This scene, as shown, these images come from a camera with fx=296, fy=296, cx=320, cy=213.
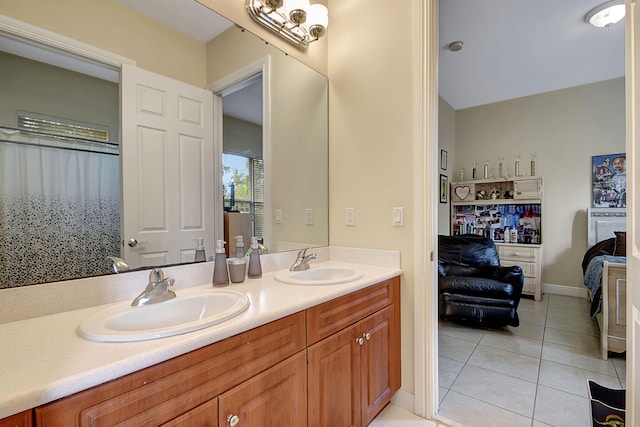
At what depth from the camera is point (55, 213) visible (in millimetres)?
1000

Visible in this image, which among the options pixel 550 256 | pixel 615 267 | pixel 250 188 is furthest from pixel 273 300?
pixel 550 256

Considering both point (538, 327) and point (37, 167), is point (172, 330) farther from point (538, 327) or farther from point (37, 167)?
point (538, 327)

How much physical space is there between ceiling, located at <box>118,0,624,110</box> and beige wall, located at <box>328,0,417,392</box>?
2.68ft

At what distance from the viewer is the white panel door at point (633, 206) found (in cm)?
97

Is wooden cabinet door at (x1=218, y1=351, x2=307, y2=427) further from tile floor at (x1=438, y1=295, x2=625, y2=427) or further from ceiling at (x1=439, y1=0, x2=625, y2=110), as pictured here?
ceiling at (x1=439, y1=0, x2=625, y2=110)

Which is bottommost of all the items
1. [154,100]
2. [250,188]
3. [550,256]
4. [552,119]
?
[550,256]

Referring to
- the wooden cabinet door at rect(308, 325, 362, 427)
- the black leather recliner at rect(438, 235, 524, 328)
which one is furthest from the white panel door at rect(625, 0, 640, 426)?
the black leather recliner at rect(438, 235, 524, 328)

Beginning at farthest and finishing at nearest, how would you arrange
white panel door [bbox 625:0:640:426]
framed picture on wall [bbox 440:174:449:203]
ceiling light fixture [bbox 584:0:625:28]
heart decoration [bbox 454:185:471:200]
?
heart decoration [bbox 454:185:471:200] < framed picture on wall [bbox 440:174:449:203] < ceiling light fixture [bbox 584:0:625:28] < white panel door [bbox 625:0:640:426]

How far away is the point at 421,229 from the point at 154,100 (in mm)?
1442

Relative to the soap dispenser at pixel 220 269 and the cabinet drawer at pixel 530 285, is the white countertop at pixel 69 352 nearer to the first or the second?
the soap dispenser at pixel 220 269

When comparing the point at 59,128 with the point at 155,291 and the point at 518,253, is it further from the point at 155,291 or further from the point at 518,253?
the point at 518,253

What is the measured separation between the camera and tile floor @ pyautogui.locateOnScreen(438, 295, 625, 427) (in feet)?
5.48

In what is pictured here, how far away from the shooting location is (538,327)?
116 inches

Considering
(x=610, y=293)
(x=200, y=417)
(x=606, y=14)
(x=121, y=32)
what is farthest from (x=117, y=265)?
(x=606, y=14)
